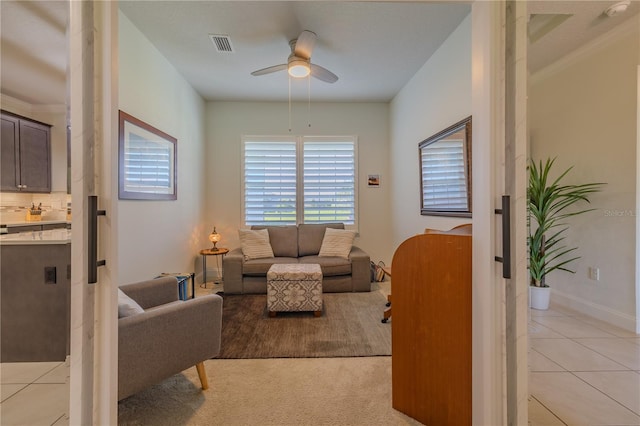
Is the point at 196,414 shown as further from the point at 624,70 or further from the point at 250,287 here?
the point at 624,70

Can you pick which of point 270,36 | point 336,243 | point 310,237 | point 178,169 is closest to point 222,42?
point 270,36

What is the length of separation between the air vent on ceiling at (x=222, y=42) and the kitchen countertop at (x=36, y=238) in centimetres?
244

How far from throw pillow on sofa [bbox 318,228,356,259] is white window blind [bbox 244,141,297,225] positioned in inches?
36.5

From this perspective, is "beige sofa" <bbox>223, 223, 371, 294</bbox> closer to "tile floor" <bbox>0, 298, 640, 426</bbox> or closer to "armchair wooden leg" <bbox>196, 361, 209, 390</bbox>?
"armchair wooden leg" <bbox>196, 361, 209, 390</bbox>

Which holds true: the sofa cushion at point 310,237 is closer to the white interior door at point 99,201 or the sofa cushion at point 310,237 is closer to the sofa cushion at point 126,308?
the sofa cushion at point 126,308

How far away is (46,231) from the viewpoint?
4.51 ft

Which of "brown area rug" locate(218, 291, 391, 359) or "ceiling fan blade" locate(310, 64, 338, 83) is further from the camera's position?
"ceiling fan blade" locate(310, 64, 338, 83)

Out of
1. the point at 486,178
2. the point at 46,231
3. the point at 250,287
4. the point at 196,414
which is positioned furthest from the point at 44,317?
the point at 250,287

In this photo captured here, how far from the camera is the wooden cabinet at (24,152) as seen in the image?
1.25 metres

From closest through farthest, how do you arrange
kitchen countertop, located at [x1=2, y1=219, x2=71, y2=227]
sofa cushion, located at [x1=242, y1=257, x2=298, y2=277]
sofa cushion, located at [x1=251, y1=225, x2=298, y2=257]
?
kitchen countertop, located at [x1=2, y1=219, x2=71, y2=227], sofa cushion, located at [x1=242, y1=257, x2=298, y2=277], sofa cushion, located at [x1=251, y1=225, x2=298, y2=257]

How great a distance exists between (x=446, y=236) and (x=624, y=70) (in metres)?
2.49

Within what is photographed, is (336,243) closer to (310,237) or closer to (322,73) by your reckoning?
(310,237)

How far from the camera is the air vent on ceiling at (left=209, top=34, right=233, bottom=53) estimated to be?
9.46ft

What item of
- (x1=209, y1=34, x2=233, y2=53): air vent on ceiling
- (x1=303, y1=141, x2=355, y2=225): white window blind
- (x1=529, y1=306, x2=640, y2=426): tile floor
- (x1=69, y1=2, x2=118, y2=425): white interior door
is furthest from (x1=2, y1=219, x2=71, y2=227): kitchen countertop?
(x1=303, y1=141, x2=355, y2=225): white window blind
